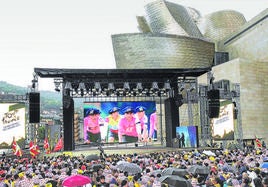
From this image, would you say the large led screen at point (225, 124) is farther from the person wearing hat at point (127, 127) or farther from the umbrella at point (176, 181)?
the umbrella at point (176, 181)

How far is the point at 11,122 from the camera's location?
1193 inches

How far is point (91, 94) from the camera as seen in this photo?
118ft

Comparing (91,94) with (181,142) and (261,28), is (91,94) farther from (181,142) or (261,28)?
(261,28)

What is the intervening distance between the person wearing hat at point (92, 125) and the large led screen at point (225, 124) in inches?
481

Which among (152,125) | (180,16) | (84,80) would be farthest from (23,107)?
(180,16)

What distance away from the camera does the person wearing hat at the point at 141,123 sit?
33406 millimetres

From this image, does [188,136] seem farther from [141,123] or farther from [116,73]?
[116,73]

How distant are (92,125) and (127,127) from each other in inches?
131

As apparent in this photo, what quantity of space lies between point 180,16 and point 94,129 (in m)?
52.5

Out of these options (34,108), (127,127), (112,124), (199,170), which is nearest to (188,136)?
(127,127)

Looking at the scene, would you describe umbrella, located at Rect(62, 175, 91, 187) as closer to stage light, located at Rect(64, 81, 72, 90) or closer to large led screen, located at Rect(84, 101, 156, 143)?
stage light, located at Rect(64, 81, 72, 90)

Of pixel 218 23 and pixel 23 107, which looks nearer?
pixel 23 107

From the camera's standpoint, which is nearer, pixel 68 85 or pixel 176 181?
pixel 176 181

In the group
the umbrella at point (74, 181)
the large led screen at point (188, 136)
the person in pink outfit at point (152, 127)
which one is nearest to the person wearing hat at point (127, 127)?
the person in pink outfit at point (152, 127)
